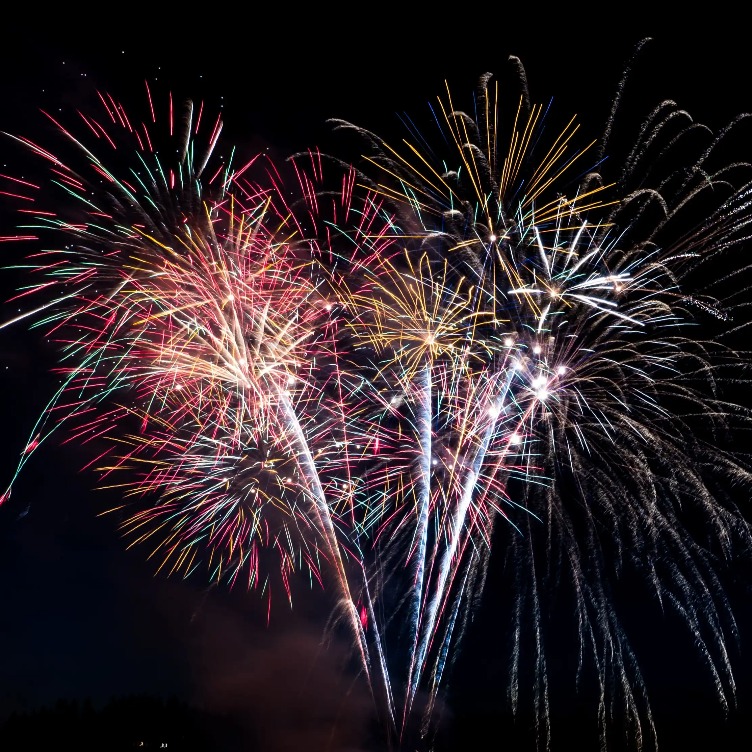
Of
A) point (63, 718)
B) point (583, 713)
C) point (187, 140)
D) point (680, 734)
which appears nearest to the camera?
point (187, 140)

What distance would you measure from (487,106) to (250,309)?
4999mm

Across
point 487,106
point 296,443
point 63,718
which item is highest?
point 487,106

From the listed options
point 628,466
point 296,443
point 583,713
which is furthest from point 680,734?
point 296,443

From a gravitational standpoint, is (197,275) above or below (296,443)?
above

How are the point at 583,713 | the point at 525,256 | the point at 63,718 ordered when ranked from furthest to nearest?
the point at 63,718, the point at 583,713, the point at 525,256

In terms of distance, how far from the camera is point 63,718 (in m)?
41.2

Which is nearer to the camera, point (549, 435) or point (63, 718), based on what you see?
point (549, 435)

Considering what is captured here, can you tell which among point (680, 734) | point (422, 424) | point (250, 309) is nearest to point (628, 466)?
point (422, 424)

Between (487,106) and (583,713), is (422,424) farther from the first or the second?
(583,713)

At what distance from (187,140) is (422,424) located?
5.98 meters

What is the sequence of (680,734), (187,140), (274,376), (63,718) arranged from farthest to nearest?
1. (63,718)
2. (680,734)
3. (274,376)
4. (187,140)

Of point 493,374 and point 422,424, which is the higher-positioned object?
point 493,374

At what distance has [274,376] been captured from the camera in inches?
490

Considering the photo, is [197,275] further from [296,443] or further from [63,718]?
[63,718]
